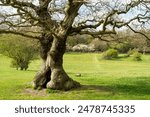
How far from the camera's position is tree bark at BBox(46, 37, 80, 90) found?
2231cm

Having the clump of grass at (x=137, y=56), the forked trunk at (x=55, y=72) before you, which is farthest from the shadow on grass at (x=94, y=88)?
the clump of grass at (x=137, y=56)

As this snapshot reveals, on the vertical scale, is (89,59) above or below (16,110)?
below

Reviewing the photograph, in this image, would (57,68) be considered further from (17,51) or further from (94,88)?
(17,51)

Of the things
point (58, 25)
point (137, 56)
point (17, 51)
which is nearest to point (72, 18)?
point (58, 25)

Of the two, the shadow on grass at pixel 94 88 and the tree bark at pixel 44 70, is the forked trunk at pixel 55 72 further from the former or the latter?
the shadow on grass at pixel 94 88

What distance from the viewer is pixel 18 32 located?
2241cm

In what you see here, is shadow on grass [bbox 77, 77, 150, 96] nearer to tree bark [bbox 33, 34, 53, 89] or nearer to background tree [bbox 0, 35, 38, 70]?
tree bark [bbox 33, 34, 53, 89]

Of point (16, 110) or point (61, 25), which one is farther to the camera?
point (61, 25)

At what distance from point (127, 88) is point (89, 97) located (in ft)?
13.4

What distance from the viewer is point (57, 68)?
897 inches

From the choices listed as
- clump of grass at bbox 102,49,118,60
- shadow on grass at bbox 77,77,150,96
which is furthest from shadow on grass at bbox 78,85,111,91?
clump of grass at bbox 102,49,118,60

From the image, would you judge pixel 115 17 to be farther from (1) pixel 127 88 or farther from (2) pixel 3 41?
(2) pixel 3 41

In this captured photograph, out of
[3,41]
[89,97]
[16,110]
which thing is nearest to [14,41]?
[3,41]

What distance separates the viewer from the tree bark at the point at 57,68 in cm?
2231
